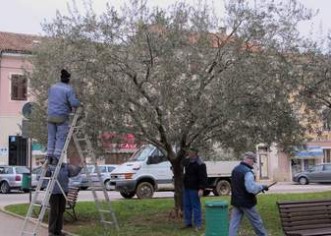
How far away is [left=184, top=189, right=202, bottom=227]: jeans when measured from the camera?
13.7 m

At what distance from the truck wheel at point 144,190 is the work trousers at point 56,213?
14.1 meters

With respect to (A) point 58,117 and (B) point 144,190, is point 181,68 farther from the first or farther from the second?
(B) point 144,190

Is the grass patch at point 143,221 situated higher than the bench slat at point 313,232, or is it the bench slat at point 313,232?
the bench slat at point 313,232

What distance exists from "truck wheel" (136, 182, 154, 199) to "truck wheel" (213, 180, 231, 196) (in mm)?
3510

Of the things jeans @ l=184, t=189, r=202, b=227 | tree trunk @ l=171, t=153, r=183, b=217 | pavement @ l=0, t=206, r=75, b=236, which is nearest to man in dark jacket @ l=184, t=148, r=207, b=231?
jeans @ l=184, t=189, r=202, b=227

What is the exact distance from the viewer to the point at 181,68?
41.7ft

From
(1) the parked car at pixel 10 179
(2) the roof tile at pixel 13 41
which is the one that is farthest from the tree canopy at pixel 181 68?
(2) the roof tile at pixel 13 41

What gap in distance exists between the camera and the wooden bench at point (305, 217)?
424 inches

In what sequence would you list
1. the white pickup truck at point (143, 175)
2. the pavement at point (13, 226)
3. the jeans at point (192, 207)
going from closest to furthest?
1. the jeans at point (192, 207)
2. the pavement at point (13, 226)
3. the white pickup truck at point (143, 175)

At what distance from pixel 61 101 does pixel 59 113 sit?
0.23 metres

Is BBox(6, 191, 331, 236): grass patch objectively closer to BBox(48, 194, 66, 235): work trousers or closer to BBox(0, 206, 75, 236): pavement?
BBox(0, 206, 75, 236): pavement

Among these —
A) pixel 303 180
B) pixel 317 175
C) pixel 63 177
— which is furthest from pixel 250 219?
pixel 303 180

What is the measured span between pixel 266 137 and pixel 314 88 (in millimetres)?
1690

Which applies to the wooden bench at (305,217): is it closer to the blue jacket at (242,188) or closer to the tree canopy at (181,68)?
the blue jacket at (242,188)
